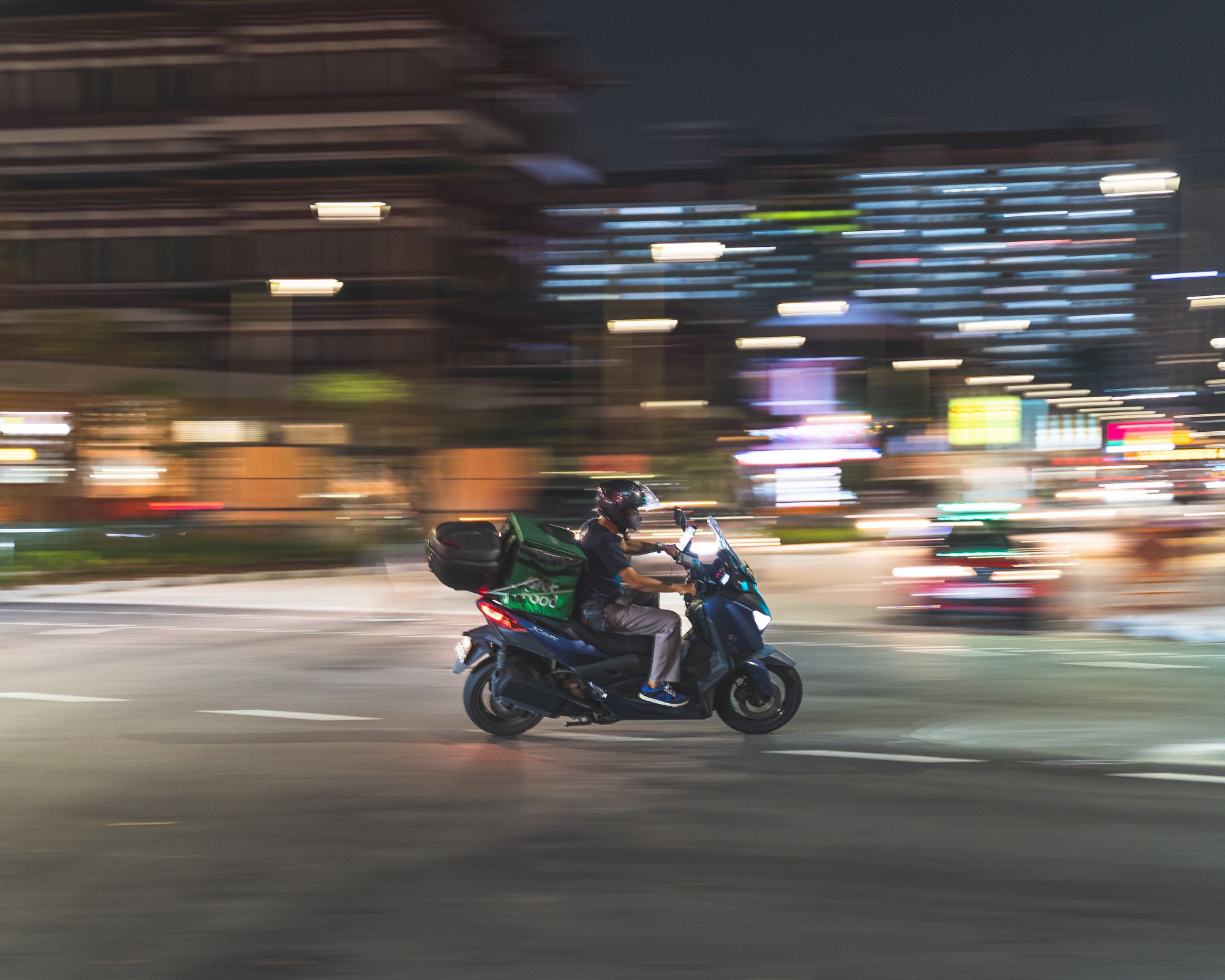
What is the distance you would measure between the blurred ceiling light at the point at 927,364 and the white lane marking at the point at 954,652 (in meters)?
93.5

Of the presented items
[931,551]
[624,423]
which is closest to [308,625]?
[931,551]

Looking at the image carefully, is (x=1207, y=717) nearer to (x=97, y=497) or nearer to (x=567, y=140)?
(x=97, y=497)

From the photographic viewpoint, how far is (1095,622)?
1802 cm

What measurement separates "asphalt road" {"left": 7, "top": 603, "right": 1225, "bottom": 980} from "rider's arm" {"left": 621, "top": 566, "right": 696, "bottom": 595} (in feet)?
3.18

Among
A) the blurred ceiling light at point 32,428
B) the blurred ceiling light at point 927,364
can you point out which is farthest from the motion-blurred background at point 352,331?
the blurred ceiling light at point 927,364

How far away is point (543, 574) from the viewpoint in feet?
32.4

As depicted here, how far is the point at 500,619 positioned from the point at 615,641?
28.8 inches

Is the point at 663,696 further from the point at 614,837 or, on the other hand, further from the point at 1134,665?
the point at 1134,665

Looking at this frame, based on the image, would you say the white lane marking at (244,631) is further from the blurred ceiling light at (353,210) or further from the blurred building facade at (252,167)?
the blurred ceiling light at (353,210)

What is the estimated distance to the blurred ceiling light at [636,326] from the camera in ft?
178

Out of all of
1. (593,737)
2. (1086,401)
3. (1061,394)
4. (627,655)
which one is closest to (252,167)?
(593,737)

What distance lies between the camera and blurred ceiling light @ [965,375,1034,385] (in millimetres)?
132500

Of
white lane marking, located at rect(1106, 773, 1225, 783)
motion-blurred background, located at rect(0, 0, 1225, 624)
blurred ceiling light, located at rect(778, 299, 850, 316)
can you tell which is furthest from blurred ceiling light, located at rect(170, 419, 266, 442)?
blurred ceiling light, located at rect(778, 299, 850, 316)

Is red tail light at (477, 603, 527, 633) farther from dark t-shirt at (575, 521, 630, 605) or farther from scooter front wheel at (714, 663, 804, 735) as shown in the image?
scooter front wheel at (714, 663, 804, 735)
